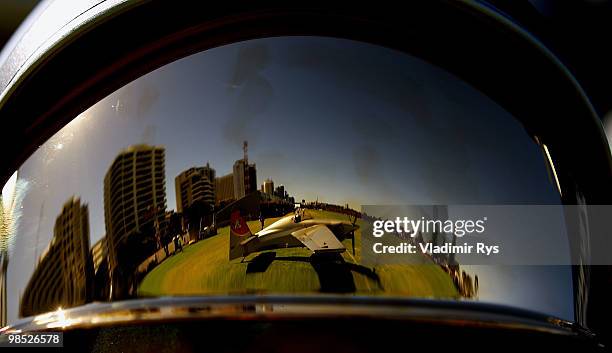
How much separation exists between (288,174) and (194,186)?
0.08 metres

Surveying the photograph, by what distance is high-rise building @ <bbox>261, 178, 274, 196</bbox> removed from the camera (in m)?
0.56

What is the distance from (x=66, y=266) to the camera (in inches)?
23.8

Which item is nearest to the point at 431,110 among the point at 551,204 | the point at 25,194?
the point at 551,204

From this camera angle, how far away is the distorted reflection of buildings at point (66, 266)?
60cm

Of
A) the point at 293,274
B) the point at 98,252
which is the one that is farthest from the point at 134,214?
the point at 293,274

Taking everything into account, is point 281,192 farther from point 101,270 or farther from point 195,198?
point 101,270

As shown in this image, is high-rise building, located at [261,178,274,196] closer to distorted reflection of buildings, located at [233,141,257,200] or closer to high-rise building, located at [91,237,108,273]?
distorted reflection of buildings, located at [233,141,257,200]

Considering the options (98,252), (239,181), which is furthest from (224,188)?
(98,252)

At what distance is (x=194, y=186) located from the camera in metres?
0.58

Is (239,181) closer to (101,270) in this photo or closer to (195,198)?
(195,198)

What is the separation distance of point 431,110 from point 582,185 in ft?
0.46

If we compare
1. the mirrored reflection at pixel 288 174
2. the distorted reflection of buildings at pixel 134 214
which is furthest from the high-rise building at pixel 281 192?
the distorted reflection of buildings at pixel 134 214

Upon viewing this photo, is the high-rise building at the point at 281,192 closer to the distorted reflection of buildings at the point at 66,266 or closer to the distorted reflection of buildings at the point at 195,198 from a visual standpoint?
the distorted reflection of buildings at the point at 195,198

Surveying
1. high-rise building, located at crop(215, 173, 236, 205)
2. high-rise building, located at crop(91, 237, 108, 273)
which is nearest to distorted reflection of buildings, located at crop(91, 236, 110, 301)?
high-rise building, located at crop(91, 237, 108, 273)
